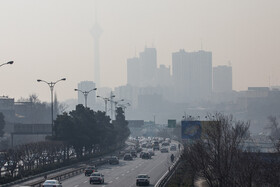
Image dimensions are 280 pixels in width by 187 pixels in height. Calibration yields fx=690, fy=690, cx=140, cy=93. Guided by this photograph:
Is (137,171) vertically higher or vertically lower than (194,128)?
lower

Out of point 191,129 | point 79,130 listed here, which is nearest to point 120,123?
point 79,130

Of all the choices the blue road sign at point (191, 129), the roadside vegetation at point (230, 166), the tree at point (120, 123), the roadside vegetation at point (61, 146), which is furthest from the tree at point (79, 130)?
the roadside vegetation at point (230, 166)

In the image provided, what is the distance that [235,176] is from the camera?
144ft

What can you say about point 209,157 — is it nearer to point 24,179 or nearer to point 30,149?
point 24,179

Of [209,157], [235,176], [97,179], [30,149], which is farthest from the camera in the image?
[30,149]

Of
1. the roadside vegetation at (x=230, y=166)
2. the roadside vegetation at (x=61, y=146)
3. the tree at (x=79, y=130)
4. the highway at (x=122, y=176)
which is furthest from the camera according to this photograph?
the tree at (x=79, y=130)

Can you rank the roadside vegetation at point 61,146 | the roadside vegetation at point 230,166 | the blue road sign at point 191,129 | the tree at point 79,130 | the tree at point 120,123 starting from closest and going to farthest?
the roadside vegetation at point 230,166
the roadside vegetation at point 61,146
the blue road sign at point 191,129
the tree at point 79,130
the tree at point 120,123

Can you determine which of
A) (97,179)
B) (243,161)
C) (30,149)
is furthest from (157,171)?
(243,161)

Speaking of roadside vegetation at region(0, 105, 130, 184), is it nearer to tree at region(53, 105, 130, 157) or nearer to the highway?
tree at region(53, 105, 130, 157)

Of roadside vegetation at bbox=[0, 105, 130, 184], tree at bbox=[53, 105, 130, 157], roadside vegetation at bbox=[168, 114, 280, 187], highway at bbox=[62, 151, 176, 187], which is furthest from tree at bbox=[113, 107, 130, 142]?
roadside vegetation at bbox=[168, 114, 280, 187]

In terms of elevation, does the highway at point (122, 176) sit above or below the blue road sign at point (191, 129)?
below

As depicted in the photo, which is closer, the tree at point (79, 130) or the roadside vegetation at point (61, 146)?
the roadside vegetation at point (61, 146)

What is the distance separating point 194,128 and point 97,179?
22179mm

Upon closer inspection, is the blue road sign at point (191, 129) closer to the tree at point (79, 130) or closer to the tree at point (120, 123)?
the tree at point (79, 130)
